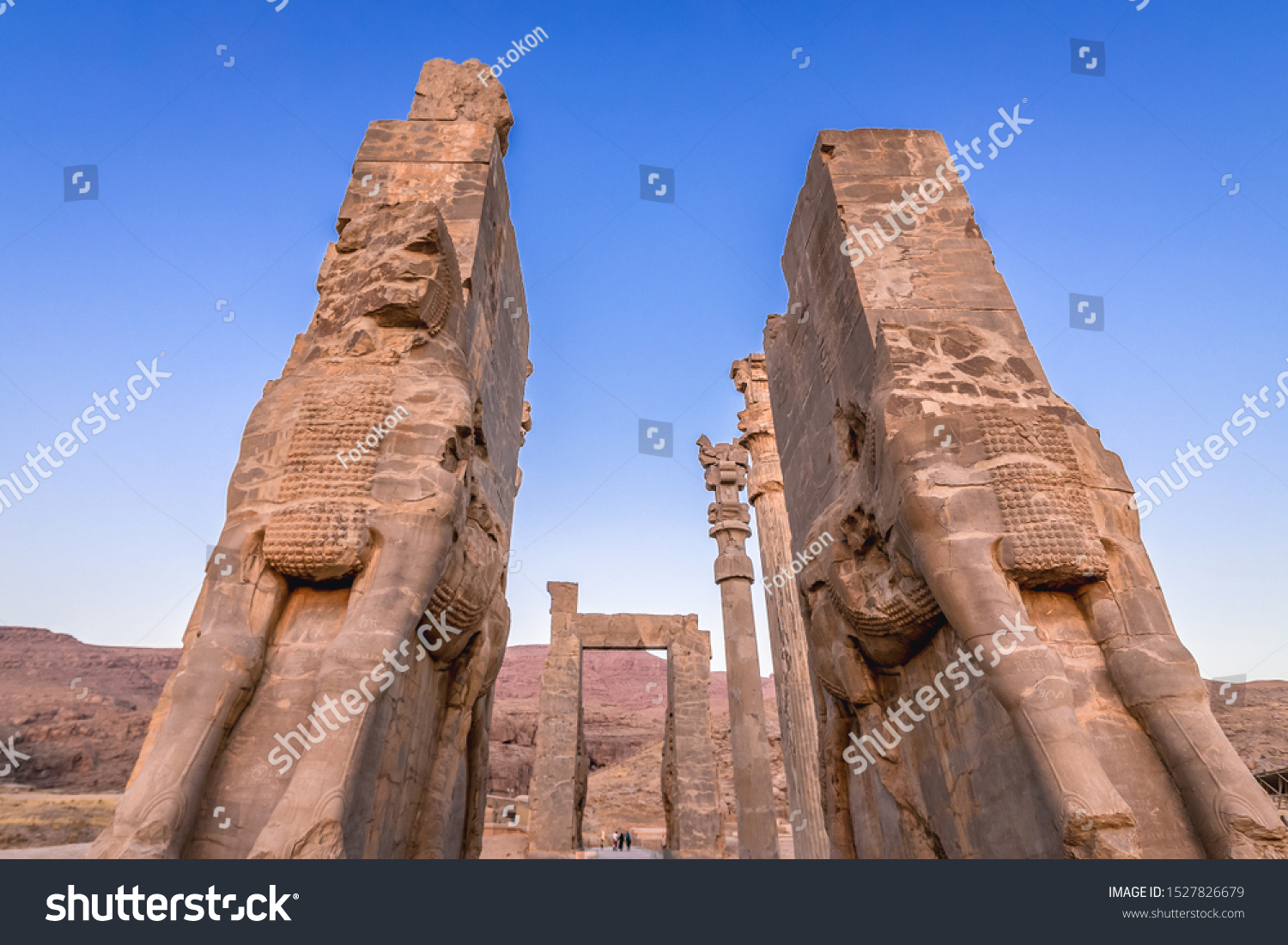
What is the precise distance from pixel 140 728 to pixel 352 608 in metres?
24.6

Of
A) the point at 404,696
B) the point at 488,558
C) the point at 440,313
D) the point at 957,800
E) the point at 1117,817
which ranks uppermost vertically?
the point at 440,313

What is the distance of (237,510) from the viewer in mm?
4125

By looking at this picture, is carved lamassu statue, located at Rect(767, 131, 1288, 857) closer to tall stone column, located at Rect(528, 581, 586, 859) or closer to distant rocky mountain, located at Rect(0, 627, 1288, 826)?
distant rocky mountain, located at Rect(0, 627, 1288, 826)

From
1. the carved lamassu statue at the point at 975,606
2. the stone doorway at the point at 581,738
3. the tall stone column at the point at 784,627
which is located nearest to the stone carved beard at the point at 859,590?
the carved lamassu statue at the point at 975,606

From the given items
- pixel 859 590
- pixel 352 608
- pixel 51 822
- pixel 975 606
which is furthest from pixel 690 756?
pixel 352 608

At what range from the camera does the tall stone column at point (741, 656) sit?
11984 mm

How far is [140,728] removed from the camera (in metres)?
22.5

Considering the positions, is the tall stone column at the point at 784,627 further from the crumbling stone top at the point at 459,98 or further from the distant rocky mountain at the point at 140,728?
the distant rocky mountain at the point at 140,728

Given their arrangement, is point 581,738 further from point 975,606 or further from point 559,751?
point 975,606

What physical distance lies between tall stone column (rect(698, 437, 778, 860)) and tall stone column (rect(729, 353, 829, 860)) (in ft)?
2.28

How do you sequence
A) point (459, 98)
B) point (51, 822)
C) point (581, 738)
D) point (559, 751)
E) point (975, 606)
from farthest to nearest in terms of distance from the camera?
point (581, 738) < point (559, 751) < point (51, 822) < point (459, 98) < point (975, 606)
